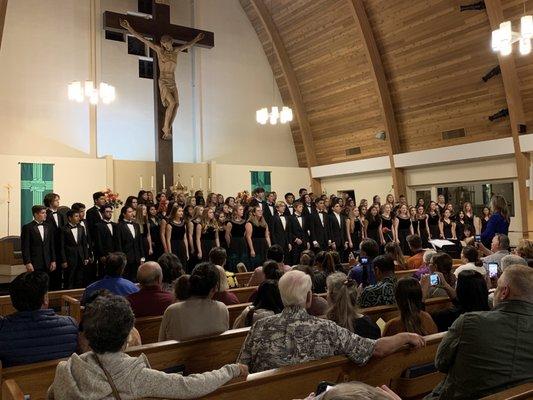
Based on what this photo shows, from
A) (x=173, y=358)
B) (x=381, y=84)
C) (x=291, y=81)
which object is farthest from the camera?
(x=291, y=81)

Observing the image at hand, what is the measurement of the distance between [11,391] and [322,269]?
321 centimetres

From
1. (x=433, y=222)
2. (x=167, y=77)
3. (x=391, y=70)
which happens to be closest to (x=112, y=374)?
(x=167, y=77)

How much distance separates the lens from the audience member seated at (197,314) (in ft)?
9.25

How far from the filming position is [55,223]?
662 centimetres

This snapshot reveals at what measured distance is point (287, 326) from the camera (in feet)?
7.29

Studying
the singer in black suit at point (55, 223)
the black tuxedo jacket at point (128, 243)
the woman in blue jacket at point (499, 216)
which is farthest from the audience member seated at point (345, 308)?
the singer in black suit at point (55, 223)

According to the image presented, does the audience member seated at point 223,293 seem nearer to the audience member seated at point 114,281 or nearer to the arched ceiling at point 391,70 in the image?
the audience member seated at point 114,281

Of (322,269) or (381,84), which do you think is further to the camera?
(381,84)

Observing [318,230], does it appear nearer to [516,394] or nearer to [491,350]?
[491,350]

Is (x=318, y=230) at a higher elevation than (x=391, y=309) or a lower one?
higher

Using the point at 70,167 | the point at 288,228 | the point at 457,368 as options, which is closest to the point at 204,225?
the point at 288,228

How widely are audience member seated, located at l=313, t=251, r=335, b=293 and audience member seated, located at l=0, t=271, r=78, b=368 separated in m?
2.11

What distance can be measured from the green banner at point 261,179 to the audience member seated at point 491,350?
37.1 ft

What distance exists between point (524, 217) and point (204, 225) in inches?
249
